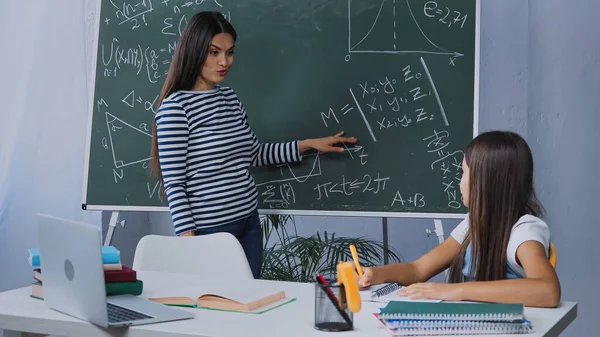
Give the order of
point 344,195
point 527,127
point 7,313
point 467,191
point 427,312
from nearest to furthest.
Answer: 1. point 427,312
2. point 7,313
3. point 467,191
4. point 344,195
5. point 527,127

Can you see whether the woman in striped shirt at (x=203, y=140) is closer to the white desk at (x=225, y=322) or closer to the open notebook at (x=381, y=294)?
the white desk at (x=225, y=322)

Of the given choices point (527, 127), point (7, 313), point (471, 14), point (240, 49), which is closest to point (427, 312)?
point (7, 313)

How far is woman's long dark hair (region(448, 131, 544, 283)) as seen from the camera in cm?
200

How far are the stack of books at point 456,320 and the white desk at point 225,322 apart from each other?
0.04 meters

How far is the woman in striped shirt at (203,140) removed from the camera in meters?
2.93

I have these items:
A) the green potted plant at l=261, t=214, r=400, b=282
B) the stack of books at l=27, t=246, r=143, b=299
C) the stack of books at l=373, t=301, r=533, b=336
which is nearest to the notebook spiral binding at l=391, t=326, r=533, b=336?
the stack of books at l=373, t=301, r=533, b=336

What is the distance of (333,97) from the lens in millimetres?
3271

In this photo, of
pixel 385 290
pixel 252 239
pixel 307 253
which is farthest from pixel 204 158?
pixel 385 290

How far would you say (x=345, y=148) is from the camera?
3242 mm

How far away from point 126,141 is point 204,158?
715 mm

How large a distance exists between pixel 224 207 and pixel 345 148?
57cm

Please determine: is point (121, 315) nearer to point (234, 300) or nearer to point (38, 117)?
point (234, 300)

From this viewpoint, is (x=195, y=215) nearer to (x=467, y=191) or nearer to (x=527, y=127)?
(x=467, y=191)

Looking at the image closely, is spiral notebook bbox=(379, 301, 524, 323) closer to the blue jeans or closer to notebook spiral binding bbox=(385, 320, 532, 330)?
notebook spiral binding bbox=(385, 320, 532, 330)
